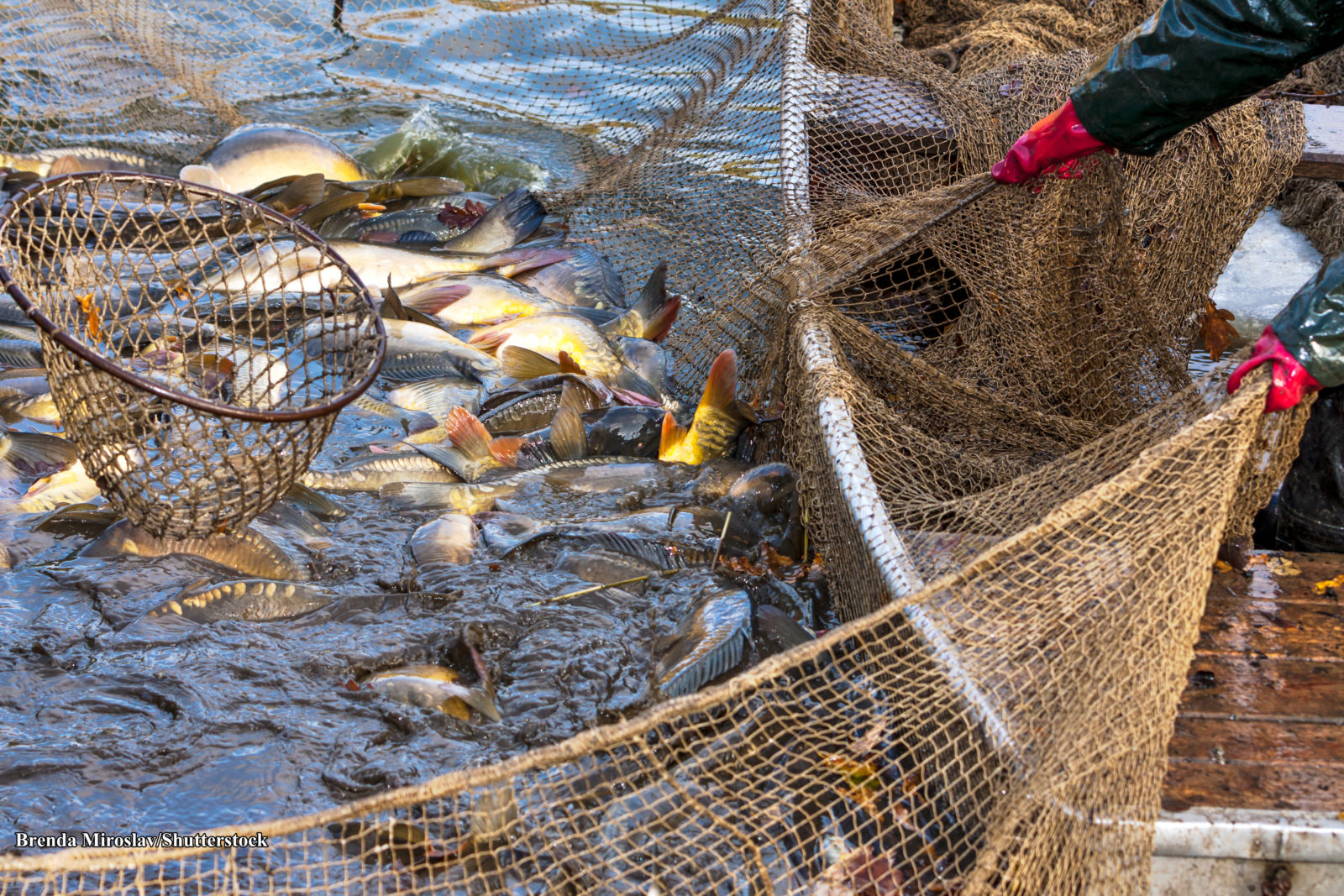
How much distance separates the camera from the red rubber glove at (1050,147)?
10.5 feet

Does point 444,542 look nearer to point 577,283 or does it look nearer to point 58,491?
point 58,491

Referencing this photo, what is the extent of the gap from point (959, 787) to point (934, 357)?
6.91ft

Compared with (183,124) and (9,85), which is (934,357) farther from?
(9,85)

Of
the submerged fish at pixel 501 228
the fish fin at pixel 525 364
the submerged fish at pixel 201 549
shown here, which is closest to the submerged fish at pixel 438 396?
the fish fin at pixel 525 364

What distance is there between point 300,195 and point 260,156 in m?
0.80

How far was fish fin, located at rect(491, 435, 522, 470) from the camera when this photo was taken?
12.1 feet

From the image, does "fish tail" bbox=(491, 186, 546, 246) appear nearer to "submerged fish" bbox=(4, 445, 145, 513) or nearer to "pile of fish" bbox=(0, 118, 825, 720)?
"pile of fish" bbox=(0, 118, 825, 720)

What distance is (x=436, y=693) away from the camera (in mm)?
2621

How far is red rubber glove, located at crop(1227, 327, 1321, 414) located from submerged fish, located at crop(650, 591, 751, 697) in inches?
53.0

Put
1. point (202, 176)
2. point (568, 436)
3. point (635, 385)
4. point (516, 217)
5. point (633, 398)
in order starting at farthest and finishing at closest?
1. point (202, 176)
2. point (516, 217)
3. point (635, 385)
4. point (633, 398)
5. point (568, 436)

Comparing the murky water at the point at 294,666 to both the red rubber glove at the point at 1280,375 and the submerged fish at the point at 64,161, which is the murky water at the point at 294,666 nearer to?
the red rubber glove at the point at 1280,375

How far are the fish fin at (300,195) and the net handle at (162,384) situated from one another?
7.52ft

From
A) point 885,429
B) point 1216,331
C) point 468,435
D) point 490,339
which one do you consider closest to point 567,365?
point 490,339

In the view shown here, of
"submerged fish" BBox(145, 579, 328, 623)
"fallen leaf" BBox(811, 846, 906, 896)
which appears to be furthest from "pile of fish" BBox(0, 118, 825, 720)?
"fallen leaf" BBox(811, 846, 906, 896)
